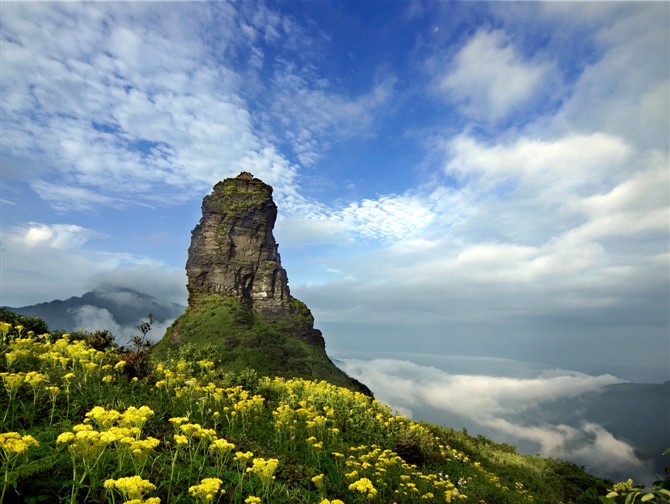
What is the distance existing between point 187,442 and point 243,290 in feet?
290

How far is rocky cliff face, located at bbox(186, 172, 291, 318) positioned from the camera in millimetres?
92375

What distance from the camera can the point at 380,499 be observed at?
9133mm

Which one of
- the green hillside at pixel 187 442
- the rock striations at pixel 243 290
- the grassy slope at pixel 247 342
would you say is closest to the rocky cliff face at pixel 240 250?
the rock striations at pixel 243 290

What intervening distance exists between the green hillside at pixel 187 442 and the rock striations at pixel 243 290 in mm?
58644

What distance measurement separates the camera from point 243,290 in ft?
303

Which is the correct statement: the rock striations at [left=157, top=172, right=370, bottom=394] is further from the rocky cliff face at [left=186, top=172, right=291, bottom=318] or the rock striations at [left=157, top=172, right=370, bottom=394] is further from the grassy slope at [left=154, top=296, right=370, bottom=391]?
the grassy slope at [left=154, top=296, right=370, bottom=391]

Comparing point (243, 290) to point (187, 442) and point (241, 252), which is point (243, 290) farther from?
point (187, 442)

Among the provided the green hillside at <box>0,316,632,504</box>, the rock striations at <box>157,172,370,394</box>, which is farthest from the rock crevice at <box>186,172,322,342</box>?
the green hillside at <box>0,316,632,504</box>

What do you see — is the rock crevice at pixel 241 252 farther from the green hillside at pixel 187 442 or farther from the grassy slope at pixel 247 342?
the green hillside at pixel 187 442

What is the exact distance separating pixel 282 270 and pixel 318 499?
91.5 metres

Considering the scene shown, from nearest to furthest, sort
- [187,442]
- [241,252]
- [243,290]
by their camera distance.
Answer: [187,442]
[243,290]
[241,252]

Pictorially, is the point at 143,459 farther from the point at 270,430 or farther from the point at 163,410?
the point at 270,430

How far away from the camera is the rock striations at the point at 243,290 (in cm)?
7794

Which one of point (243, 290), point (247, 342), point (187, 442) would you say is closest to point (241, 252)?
point (243, 290)
